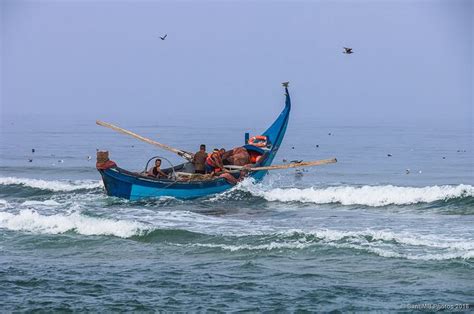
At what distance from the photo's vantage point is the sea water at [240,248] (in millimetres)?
15180

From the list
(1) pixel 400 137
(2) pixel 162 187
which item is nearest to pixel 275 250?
(2) pixel 162 187

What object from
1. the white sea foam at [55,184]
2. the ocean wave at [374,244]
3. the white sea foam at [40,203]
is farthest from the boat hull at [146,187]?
the ocean wave at [374,244]

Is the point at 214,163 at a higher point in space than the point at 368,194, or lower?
higher

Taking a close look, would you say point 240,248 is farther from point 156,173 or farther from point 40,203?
point 40,203

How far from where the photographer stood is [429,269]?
17094 millimetres

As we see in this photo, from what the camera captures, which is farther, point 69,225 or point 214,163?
point 214,163

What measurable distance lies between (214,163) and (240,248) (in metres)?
10.0

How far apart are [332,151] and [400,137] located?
62.3ft

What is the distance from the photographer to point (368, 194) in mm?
29156

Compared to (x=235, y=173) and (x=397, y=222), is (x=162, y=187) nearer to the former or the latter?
(x=235, y=173)

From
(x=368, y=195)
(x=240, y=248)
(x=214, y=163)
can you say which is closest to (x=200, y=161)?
(x=214, y=163)

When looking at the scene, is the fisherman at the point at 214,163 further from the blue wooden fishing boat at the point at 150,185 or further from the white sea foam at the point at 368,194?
the white sea foam at the point at 368,194

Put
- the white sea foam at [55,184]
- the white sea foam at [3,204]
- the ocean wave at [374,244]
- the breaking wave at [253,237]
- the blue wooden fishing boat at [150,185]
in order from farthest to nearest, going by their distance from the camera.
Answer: the white sea foam at [55,184] → the white sea foam at [3,204] → the blue wooden fishing boat at [150,185] → the breaking wave at [253,237] → the ocean wave at [374,244]

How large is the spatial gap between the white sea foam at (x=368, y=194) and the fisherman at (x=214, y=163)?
0.97 meters
